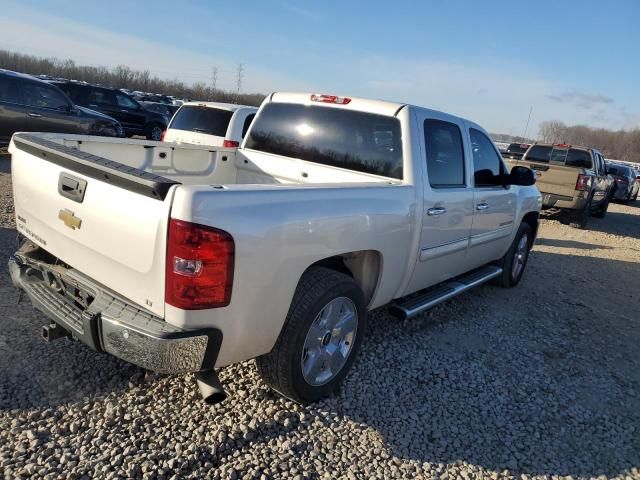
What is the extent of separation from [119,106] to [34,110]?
6.77 metres

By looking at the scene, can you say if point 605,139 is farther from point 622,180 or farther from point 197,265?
point 197,265

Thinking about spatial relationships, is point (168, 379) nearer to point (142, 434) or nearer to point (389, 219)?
point (142, 434)

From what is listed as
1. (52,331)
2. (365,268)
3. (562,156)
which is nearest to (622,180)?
(562,156)

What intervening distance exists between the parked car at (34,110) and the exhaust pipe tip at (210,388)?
9.77 m

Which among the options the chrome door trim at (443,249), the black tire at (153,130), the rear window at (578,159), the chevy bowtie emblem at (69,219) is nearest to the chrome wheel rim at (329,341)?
the chrome door trim at (443,249)

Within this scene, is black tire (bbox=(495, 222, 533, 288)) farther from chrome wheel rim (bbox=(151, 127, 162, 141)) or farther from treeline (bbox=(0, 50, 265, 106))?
treeline (bbox=(0, 50, 265, 106))

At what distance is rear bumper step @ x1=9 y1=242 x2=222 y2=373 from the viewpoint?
7.28 feet

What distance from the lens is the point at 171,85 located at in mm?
82438

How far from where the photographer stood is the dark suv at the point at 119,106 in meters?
16.3

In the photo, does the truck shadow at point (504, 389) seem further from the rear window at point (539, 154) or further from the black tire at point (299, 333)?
the rear window at point (539, 154)

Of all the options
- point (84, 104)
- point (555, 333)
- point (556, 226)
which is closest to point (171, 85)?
point (84, 104)

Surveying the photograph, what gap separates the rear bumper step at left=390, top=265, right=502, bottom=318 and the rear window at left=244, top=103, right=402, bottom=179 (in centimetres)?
99

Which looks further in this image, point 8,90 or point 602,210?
point 602,210

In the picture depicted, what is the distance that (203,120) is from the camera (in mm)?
8227
